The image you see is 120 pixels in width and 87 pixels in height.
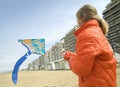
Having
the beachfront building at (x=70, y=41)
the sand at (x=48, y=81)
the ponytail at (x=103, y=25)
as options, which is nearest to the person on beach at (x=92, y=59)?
the ponytail at (x=103, y=25)

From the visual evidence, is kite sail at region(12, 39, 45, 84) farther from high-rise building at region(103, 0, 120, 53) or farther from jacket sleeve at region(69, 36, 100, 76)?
high-rise building at region(103, 0, 120, 53)

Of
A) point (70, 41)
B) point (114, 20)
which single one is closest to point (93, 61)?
point (114, 20)

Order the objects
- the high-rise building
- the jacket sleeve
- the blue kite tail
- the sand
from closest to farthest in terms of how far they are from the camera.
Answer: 1. the jacket sleeve
2. the blue kite tail
3. the sand
4. the high-rise building

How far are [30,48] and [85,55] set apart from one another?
3.65 metres

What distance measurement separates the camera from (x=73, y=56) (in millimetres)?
2617

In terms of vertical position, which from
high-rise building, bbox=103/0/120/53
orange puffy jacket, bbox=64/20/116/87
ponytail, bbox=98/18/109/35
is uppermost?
high-rise building, bbox=103/0/120/53

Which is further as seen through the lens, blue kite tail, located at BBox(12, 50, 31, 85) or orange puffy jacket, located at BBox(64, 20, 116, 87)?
blue kite tail, located at BBox(12, 50, 31, 85)

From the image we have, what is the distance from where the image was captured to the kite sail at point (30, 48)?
5641 mm

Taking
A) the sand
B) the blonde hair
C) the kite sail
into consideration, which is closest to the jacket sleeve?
the blonde hair

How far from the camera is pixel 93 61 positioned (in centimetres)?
238

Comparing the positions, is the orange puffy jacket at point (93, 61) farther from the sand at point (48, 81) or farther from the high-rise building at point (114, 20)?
the high-rise building at point (114, 20)

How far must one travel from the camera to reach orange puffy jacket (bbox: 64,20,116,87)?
7.74 feet

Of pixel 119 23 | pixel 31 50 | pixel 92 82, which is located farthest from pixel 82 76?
pixel 119 23

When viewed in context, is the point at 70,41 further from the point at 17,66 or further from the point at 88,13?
the point at 88,13
